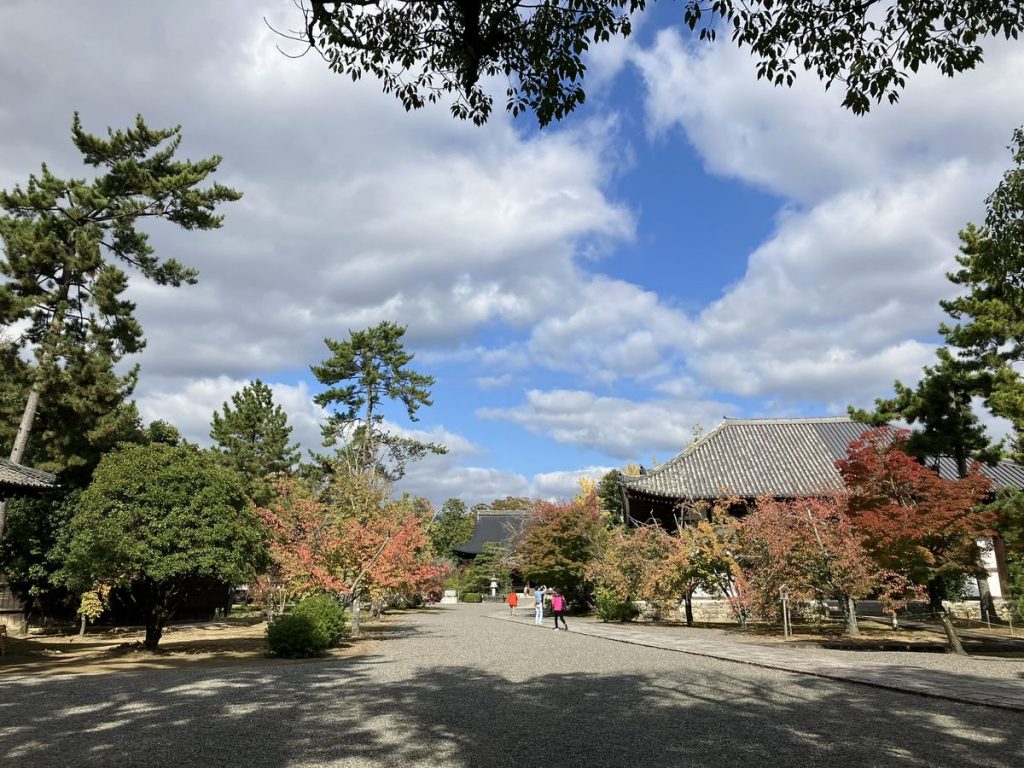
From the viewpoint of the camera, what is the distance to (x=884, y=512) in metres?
15.2

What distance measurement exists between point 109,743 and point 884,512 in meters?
15.1

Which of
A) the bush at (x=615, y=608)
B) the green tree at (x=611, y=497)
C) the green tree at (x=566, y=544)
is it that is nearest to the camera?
the bush at (x=615, y=608)

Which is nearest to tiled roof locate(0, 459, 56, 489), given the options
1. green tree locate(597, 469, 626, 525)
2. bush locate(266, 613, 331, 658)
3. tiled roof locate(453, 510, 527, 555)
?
bush locate(266, 613, 331, 658)

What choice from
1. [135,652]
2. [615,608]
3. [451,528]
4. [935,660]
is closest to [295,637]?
[135,652]

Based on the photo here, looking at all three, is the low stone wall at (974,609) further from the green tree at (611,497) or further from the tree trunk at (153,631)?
the tree trunk at (153,631)

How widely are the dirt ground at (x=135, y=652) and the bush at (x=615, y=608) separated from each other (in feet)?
27.9

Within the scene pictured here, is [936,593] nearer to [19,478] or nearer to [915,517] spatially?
[915,517]

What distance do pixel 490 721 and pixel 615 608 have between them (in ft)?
61.4

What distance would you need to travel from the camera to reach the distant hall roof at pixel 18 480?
14.5 meters

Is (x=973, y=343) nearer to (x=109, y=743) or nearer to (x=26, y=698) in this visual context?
(x=109, y=743)

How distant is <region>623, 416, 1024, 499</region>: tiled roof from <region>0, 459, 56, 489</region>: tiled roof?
18790mm

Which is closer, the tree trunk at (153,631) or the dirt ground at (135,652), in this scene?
the dirt ground at (135,652)

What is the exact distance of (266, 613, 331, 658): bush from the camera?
49.9 ft

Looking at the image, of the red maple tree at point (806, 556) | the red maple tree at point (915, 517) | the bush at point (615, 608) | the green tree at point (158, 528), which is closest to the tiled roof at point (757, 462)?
the bush at point (615, 608)
